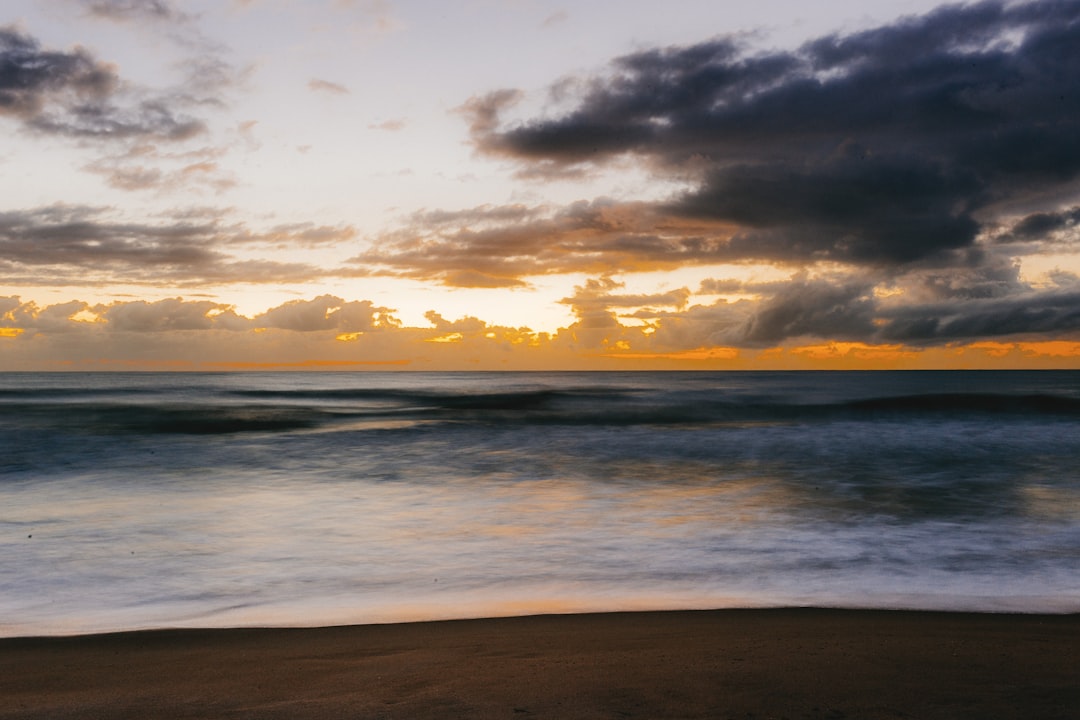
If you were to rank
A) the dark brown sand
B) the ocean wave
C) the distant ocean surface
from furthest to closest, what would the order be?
the ocean wave, the distant ocean surface, the dark brown sand

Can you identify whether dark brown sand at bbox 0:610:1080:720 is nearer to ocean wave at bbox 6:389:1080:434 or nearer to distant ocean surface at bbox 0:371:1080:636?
distant ocean surface at bbox 0:371:1080:636

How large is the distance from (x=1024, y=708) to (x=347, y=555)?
22.8 feet

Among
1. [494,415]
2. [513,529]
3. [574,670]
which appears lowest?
[494,415]

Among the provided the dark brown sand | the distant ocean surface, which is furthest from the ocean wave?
the dark brown sand

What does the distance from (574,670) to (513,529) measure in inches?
241

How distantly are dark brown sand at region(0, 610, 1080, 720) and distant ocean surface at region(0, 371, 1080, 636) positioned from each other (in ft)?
2.62

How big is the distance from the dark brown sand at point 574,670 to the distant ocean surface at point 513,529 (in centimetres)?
80

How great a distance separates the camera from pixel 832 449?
80.3 ft

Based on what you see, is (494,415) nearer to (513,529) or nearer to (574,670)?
(513,529)

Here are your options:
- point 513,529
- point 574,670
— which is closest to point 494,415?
point 513,529

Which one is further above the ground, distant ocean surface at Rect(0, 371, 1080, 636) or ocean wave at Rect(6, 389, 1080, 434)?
distant ocean surface at Rect(0, 371, 1080, 636)

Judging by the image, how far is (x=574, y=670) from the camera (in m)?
4.64

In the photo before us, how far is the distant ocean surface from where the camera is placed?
23.4 feet

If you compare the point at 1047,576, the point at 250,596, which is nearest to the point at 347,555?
the point at 250,596
